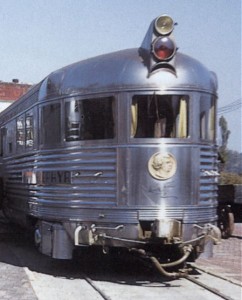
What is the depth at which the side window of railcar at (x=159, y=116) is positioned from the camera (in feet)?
20.9

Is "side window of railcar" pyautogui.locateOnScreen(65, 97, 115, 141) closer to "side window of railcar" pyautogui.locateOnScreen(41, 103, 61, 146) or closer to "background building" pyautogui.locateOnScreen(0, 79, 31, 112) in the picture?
"side window of railcar" pyautogui.locateOnScreen(41, 103, 61, 146)

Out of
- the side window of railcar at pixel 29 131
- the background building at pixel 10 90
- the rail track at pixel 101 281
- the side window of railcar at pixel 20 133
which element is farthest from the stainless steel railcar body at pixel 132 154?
the background building at pixel 10 90

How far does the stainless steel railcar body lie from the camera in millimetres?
6219

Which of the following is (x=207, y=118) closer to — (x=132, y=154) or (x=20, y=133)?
(x=132, y=154)

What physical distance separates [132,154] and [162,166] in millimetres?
396

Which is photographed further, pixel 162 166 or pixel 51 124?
pixel 51 124

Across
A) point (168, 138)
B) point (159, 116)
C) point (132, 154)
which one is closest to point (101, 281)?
point (132, 154)

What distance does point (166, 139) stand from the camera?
6320 mm

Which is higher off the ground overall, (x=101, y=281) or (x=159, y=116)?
(x=159, y=116)

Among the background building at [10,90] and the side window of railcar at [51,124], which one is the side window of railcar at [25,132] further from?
the background building at [10,90]

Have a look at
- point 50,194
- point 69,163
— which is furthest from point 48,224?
point 69,163

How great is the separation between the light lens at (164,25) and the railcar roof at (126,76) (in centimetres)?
40

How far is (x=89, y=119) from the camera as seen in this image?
666 centimetres

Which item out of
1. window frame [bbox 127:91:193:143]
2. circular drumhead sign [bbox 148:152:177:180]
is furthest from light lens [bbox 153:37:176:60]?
circular drumhead sign [bbox 148:152:177:180]
